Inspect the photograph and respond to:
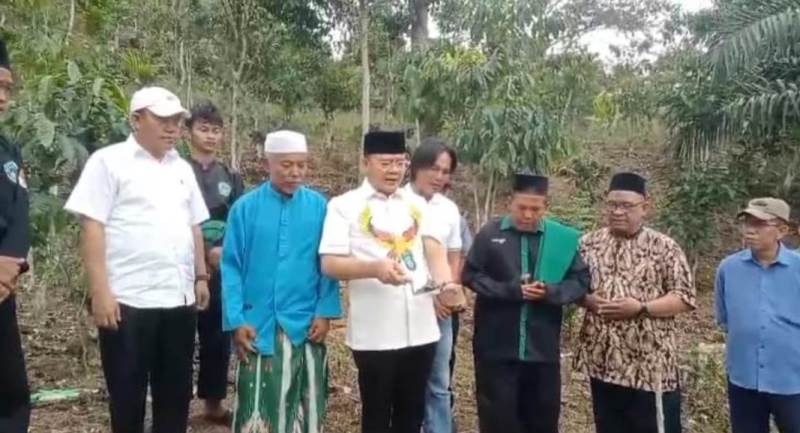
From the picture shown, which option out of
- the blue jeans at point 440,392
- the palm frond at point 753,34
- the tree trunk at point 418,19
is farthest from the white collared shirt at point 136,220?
the tree trunk at point 418,19

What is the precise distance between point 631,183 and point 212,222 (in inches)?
73.3

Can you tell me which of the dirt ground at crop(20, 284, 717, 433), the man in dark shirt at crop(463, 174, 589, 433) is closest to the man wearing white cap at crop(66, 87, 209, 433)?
the dirt ground at crop(20, 284, 717, 433)

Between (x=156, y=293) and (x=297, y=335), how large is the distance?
0.55 m

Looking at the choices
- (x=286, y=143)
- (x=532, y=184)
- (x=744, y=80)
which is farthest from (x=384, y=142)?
(x=744, y=80)

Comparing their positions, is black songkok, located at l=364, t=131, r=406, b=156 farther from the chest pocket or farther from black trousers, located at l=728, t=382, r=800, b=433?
black trousers, located at l=728, t=382, r=800, b=433

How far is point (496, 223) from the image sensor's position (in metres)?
3.81

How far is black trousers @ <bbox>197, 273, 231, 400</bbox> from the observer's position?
4117mm

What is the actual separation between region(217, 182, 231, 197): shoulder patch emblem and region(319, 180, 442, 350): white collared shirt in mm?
872

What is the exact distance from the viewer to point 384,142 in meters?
3.37

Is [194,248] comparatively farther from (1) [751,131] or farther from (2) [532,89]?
(1) [751,131]

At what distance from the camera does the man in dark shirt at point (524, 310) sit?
Result: 12.0 feet

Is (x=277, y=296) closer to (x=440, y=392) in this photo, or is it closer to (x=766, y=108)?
(x=440, y=392)

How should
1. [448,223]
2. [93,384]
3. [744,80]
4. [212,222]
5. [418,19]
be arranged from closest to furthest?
[448,223]
[212,222]
[93,384]
[744,80]
[418,19]

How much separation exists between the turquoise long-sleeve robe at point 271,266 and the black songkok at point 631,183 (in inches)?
49.7
